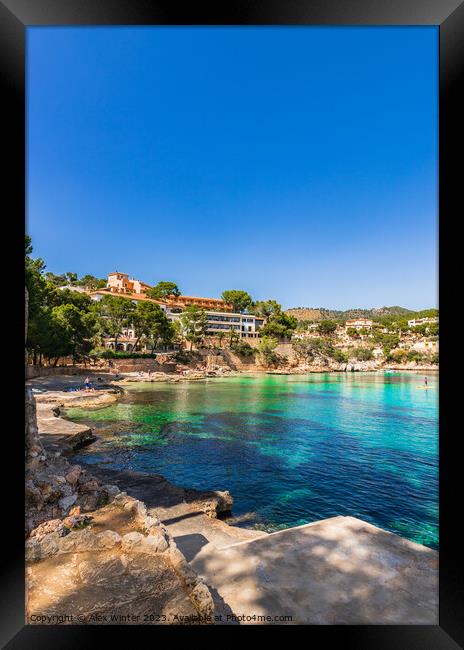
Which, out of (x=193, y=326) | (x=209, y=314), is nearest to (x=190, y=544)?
(x=193, y=326)

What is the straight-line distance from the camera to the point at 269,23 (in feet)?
5.74

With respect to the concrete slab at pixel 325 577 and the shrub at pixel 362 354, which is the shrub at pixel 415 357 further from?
the concrete slab at pixel 325 577

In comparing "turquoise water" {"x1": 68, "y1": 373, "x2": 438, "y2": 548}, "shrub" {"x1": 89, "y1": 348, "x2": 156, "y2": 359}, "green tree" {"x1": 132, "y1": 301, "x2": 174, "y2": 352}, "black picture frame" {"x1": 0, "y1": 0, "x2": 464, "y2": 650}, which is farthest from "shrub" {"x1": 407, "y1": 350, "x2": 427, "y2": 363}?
"black picture frame" {"x1": 0, "y1": 0, "x2": 464, "y2": 650}

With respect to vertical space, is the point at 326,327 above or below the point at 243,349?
above

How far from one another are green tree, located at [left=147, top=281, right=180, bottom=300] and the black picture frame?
4571cm

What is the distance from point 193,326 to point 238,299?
580 inches

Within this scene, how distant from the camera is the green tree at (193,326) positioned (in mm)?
41906

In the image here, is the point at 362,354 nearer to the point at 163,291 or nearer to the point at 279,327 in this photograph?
the point at 279,327

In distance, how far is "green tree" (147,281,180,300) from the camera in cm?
4659

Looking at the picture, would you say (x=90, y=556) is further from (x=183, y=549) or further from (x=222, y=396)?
(x=222, y=396)

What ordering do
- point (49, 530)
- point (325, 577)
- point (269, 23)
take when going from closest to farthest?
point (269, 23) → point (325, 577) → point (49, 530)

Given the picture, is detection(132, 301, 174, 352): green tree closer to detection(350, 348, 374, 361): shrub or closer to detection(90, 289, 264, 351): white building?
detection(90, 289, 264, 351): white building

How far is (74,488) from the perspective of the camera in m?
4.51
